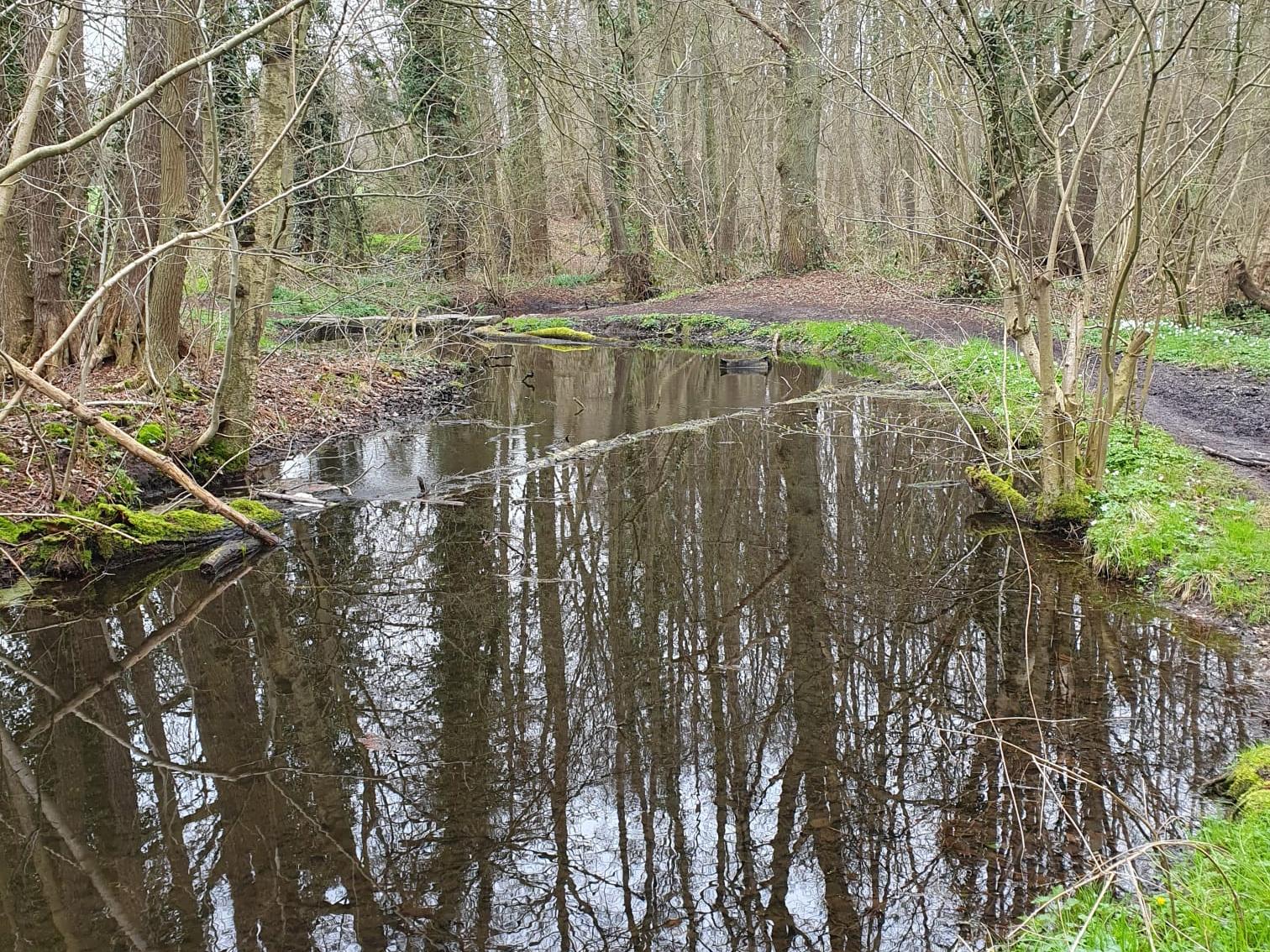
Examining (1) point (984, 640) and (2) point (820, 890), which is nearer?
(2) point (820, 890)

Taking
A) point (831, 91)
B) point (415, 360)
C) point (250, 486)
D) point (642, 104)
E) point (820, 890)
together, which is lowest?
point (820, 890)

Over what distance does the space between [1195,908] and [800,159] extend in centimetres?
2326

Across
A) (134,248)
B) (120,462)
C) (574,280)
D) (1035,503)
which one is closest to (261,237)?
(120,462)

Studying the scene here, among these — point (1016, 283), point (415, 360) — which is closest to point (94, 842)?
point (1016, 283)

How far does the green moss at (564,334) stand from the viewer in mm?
21609

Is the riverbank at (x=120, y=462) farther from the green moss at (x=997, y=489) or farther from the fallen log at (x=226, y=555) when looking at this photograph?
the green moss at (x=997, y=489)

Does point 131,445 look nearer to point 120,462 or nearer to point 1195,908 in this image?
point 120,462

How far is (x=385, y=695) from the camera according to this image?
514cm

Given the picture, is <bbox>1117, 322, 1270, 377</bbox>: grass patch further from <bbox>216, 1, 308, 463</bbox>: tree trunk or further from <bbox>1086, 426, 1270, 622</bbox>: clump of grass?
<bbox>216, 1, 308, 463</bbox>: tree trunk

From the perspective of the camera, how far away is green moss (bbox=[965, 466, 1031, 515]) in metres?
7.86

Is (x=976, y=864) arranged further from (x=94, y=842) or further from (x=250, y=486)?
(x=250, y=486)

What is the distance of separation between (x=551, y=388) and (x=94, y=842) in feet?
39.6

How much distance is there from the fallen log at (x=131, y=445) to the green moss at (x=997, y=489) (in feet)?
19.8

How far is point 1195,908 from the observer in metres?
2.82
